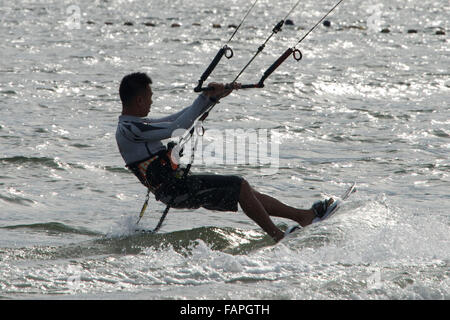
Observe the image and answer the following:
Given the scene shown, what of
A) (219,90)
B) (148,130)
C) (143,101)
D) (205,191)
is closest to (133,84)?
(143,101)

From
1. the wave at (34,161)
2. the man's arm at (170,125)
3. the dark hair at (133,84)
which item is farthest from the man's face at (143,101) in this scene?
the wave at (34,161)

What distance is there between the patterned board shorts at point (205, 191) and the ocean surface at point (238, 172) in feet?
1.42

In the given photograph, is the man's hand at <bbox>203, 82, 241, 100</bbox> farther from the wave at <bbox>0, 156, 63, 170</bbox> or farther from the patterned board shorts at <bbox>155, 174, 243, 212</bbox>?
the wave at <bbox>0, 156, 63, 170</bbox>

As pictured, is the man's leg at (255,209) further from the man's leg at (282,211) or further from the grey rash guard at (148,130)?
the grey rash guard at (148,130)

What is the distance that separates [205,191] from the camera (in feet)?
25.7

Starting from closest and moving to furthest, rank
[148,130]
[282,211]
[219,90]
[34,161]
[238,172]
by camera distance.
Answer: [219,90] < [148,130] < [282,211] < [238,172] < [34,161]

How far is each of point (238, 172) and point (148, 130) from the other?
442 cm

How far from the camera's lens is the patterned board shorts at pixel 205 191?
7.82 meters

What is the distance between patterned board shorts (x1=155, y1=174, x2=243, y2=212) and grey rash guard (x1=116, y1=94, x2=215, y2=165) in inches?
14.6

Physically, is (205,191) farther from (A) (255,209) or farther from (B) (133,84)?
(B) (133,84)

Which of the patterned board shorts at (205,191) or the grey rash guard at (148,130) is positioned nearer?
the grey rash guard at (148,130)

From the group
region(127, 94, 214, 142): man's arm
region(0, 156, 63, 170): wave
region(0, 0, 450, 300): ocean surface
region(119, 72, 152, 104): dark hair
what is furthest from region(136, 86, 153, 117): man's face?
region(0, 156, 63, 170): wave
